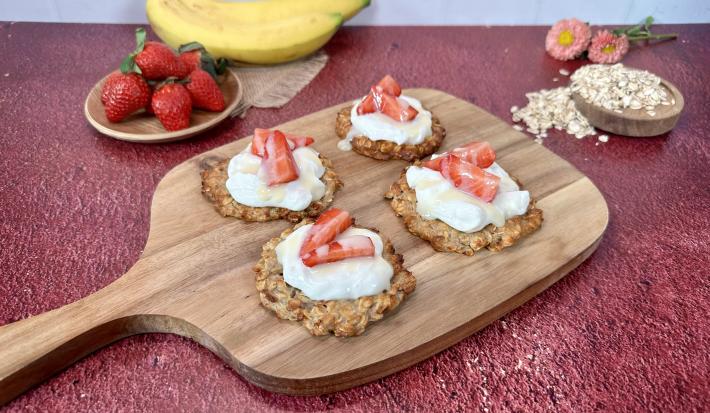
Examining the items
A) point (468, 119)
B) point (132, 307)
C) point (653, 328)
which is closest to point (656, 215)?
point (653, 328)

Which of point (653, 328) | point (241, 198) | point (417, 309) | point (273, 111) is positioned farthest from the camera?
point (273, 111)

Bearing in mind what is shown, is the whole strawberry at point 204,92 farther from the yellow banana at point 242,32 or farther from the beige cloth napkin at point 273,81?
the yellow banana at point 242,32

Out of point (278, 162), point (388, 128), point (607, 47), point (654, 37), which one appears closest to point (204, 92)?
point (278, 162)

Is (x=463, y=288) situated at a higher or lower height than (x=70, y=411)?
higher

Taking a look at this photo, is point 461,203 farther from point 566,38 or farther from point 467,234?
point 566,38

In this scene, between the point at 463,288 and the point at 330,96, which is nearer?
the point at 463,288

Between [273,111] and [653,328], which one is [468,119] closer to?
[273,111]

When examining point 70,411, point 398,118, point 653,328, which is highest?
point 398,118
